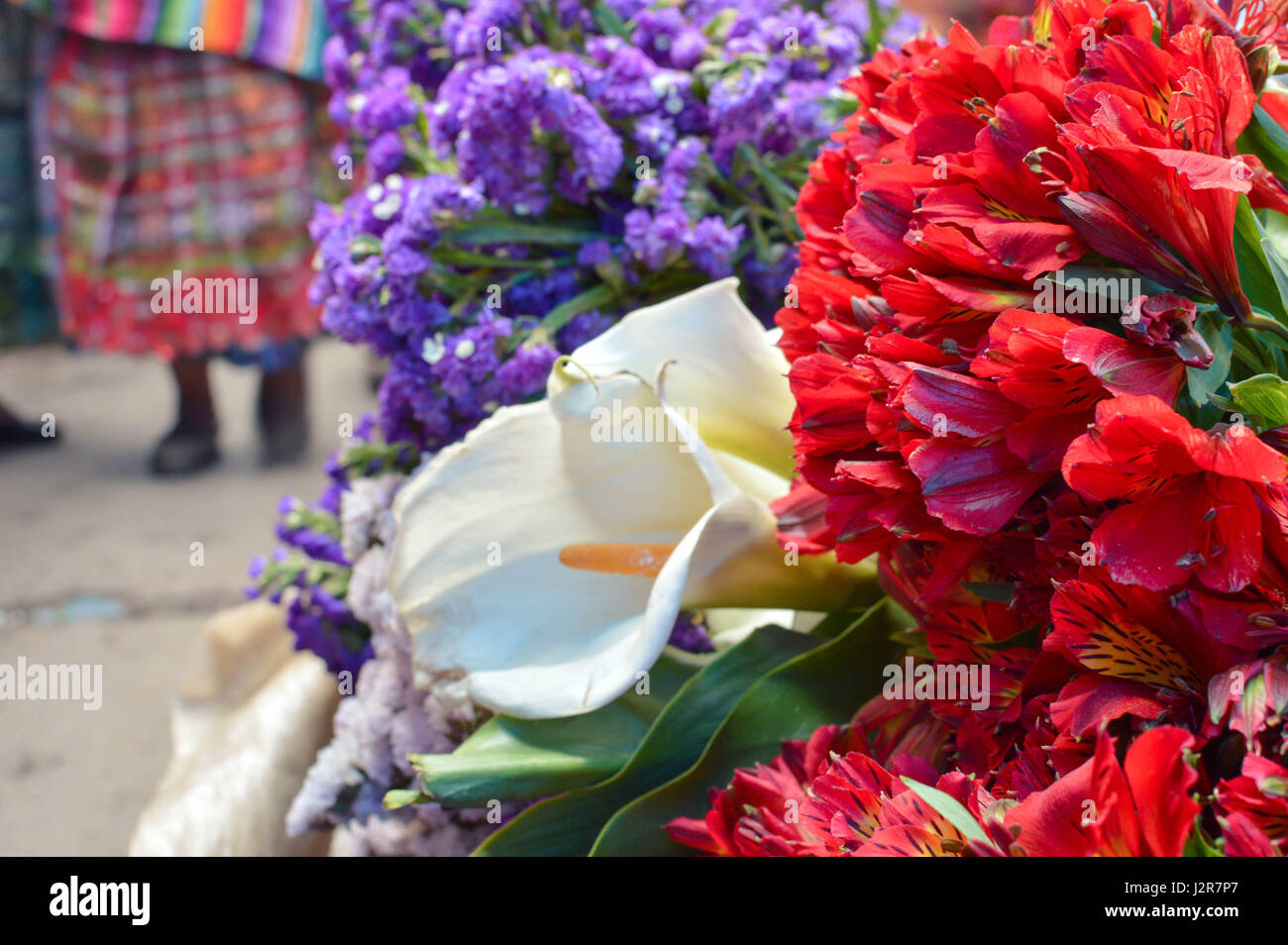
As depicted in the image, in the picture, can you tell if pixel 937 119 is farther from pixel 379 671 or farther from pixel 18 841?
pixel 18 841

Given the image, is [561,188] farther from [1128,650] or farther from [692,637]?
[1128,650]

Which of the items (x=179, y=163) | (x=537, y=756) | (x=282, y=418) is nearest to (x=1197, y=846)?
(x=537, y=756)

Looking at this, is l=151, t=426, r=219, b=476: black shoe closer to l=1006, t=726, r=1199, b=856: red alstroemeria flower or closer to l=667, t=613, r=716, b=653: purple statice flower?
l=667, t=613, r=716, b=653: purple statice flower

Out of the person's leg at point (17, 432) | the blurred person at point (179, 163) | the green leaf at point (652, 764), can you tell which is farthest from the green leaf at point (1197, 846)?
the person's leg at point (17, 432)

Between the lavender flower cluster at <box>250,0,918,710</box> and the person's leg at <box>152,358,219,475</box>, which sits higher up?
the lavender flower cluster at <box>250,0,918,710</box>

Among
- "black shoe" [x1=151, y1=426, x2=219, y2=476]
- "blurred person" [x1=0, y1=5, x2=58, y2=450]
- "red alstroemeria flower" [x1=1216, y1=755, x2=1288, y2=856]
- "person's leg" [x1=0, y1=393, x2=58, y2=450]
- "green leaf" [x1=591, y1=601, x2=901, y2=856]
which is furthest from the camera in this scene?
"person's leg" [x1=0, y1=393, x2=58, y2=450]

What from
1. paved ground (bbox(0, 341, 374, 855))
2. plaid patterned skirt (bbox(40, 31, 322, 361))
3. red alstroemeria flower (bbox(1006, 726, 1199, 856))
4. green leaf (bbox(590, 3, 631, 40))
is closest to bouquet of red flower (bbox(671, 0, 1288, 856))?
red alstroemeria flower (bbox(1006, 726, 1199, 856))

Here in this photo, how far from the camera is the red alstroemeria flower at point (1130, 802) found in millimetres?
244

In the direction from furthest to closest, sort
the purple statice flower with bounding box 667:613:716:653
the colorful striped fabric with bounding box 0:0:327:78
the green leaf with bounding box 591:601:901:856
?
the colorful striped fabric with bounding box 0:0:327:78 < the purple statice flower with bounding box 667:613:716:653 < the green leaf with bounding box 591:601:901:856

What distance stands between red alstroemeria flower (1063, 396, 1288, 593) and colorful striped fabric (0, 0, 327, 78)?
1.74m

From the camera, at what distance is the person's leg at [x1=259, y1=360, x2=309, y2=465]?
210 centimetres

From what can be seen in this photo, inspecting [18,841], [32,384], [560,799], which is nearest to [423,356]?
[560,799]
